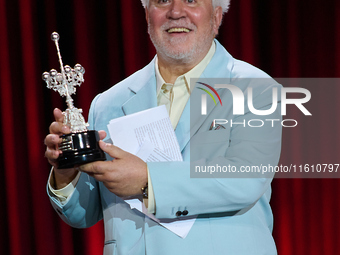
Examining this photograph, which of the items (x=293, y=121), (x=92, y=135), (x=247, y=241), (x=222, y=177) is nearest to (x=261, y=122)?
(x=222, y=177)

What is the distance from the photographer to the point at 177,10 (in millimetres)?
1660

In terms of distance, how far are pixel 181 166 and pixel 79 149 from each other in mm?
280

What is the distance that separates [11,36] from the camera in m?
2.70

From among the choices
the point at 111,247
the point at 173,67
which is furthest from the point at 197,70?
the point at 111,247

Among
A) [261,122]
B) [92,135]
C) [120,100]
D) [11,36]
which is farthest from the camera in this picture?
[11,36]

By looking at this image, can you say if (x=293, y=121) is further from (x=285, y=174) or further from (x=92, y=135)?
(x=92, y=135)

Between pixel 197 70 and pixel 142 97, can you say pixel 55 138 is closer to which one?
pixel 142 97

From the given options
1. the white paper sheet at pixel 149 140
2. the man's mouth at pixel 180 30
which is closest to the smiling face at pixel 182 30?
the man's mouth at pixel 180 30

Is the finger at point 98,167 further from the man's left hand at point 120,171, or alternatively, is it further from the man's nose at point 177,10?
the man's nose at point 177,10

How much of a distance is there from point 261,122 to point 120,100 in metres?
0.50

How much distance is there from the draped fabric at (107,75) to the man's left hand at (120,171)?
1.48m

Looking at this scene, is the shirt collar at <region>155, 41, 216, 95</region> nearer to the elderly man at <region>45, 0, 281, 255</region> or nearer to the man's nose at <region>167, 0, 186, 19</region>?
the elderly man at <region>45, 0, 281, 255</region>

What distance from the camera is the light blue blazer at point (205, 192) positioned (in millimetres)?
1349

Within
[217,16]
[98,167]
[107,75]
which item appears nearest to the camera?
[98,167]
